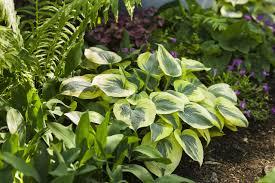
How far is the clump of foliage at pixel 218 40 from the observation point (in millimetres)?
3902

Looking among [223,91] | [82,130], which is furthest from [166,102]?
[82,130]

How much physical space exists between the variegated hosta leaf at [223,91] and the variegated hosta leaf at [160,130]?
56cm

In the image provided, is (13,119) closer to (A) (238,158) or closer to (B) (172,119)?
(B) (172,119)

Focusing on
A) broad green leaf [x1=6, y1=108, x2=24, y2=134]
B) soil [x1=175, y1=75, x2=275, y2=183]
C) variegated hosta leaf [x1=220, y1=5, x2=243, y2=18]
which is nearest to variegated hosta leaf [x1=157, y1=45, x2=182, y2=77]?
soil [x1=175, y1=75, x2=275, y2=183]

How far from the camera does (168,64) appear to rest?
10.7 feet

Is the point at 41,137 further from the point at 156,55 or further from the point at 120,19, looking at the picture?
the point at 120,19

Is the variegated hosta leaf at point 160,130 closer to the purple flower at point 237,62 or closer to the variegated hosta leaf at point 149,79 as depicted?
the variegated hosta leaf at point 149,79

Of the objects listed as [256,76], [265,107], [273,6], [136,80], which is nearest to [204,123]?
[136,80]

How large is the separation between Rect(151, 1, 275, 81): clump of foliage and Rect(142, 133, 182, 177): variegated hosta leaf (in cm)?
106

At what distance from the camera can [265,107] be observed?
3.65 m

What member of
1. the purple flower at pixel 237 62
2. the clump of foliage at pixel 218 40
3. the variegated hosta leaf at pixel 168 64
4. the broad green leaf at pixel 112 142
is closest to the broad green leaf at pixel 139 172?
the broad green leaf at pixel 112 142

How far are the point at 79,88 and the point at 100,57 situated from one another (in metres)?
0.36

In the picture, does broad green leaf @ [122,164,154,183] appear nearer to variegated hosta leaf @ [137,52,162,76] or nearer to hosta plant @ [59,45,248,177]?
hosta plant @ [59,45,248,177]

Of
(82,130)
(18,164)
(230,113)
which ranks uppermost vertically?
(18,164)
